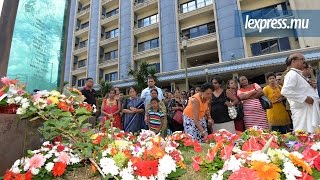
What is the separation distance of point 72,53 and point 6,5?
86.2 feet

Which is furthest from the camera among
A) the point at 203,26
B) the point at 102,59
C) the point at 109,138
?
the point at 102,59

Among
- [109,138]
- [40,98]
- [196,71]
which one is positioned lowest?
[109,138]

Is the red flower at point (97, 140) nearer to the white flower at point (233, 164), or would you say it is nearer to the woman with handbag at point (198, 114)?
the white flower at point (233, 164)

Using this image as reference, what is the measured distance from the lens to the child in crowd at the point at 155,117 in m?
4.06

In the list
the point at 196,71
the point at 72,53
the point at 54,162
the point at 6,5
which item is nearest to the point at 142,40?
the point at 196,71

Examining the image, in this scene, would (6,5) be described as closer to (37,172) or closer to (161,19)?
(37,172)

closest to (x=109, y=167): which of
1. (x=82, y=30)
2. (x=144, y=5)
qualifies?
(x=144, y=5)

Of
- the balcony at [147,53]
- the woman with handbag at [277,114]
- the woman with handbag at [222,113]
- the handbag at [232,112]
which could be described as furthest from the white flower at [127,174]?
the balcony at [147,53]

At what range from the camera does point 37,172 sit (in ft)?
4.75

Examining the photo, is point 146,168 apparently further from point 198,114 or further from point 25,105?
point 198,114

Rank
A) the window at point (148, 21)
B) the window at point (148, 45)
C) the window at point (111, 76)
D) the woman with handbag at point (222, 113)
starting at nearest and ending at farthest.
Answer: the woman with handbag at point (222, 113) < the window at point (148, 45) < the window at point (148, 21) < the window at point (111, 76)

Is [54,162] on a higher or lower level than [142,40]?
lower

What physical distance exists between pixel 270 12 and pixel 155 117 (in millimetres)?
15003

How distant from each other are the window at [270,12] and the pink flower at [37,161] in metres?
17.1
